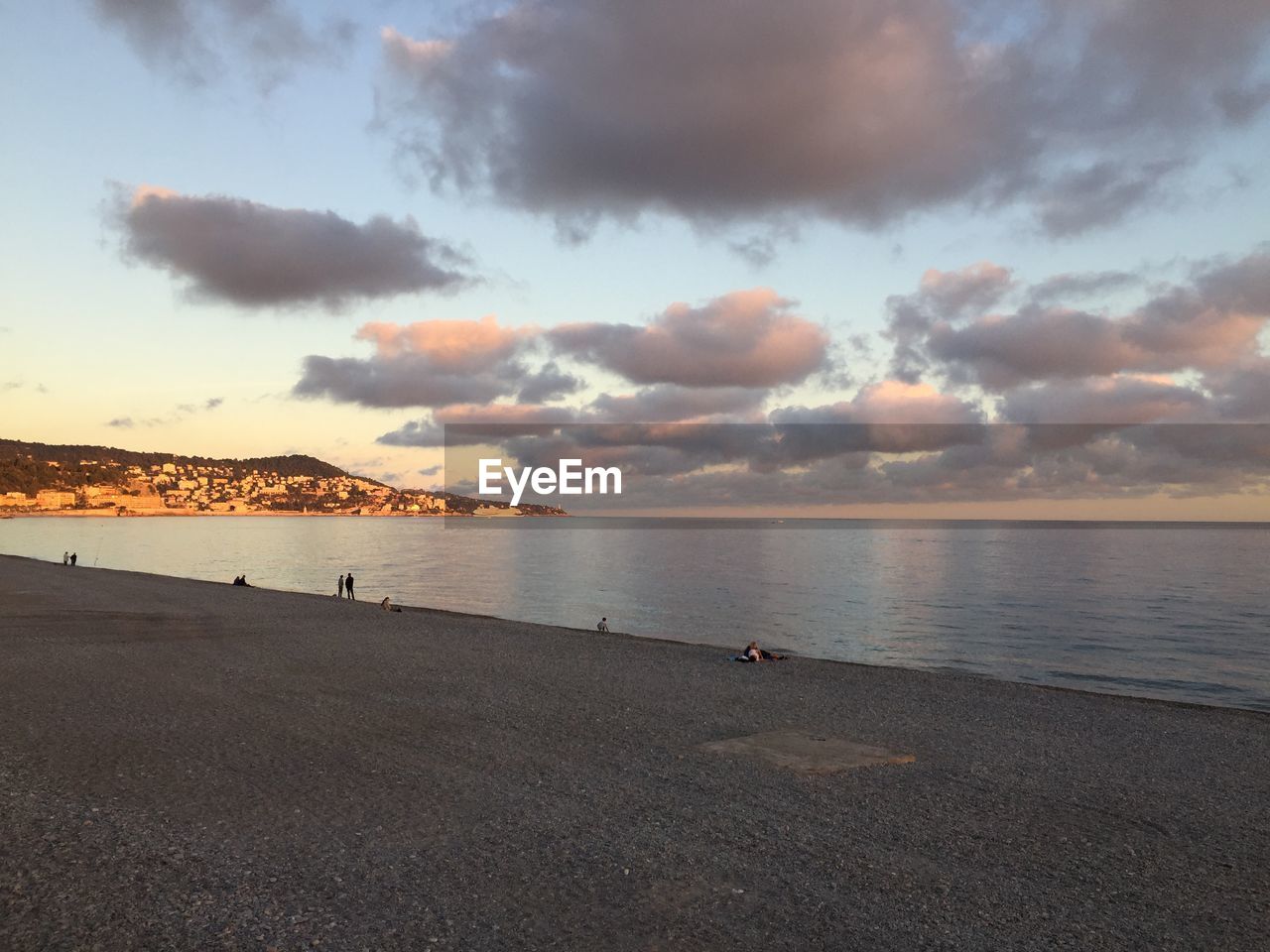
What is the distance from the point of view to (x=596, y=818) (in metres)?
11.0

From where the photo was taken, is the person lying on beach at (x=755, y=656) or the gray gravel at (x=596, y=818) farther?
the person lying on beach at (x=755, y=656)

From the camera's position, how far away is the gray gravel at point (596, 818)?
807cm

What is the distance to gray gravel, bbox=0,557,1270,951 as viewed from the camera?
8.07 metres

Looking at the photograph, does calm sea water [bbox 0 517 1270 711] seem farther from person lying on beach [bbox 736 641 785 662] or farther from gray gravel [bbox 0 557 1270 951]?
gray gravel [bbox 0 557 1270 951]

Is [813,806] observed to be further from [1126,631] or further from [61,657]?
[1126,631]

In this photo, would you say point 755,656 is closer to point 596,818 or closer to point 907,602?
point 596,818

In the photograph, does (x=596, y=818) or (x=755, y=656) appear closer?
(x=596, y=818)

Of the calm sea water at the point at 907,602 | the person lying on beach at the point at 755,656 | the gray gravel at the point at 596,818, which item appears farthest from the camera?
the calm sea water at the point at 907,602

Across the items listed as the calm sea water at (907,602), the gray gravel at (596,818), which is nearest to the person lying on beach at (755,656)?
the gray gravel at (596,818)

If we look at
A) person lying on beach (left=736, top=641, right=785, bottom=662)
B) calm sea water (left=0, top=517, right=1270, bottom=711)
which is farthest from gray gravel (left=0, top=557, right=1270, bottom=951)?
calm sea water (left=0, top=517, right=1270, bottom=711)

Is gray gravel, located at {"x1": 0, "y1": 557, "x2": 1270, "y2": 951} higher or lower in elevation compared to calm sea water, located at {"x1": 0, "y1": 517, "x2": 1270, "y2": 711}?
higher

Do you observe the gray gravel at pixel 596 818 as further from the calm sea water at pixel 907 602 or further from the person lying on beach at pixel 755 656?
the calm sea water at pixel 907 602

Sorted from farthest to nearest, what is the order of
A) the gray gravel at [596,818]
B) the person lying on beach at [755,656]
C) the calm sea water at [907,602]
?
1. the calm sea water at [907,602]
2. the person lying on beach at [755,656]
3. the gray gravel at [596,818]

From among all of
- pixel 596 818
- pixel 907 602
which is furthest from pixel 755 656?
pixel 907 602
